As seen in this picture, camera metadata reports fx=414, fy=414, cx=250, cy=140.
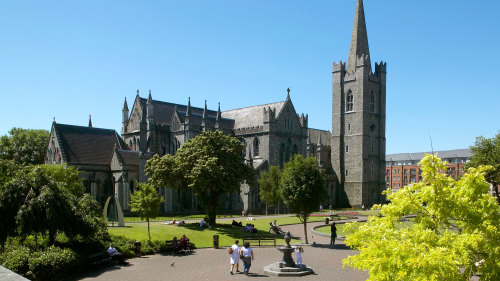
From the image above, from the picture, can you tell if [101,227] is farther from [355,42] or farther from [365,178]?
[355,42]

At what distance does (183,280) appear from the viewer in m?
18.9

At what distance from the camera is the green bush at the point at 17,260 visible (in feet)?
58.8

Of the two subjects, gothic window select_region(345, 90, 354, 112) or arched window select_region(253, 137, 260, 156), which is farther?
gothic window select_region(345, 90, 354, 112)

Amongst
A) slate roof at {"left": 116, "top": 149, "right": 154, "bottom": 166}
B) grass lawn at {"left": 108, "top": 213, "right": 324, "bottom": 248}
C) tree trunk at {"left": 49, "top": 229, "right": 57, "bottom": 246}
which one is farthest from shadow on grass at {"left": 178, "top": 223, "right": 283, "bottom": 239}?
slate roof at {"left": 116, "top": 149, "right": 154, "bottom": 166}

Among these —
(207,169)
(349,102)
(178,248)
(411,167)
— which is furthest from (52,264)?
(411,167)

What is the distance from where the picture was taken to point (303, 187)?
31.2 meters

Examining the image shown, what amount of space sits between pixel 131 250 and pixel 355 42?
63.1 m

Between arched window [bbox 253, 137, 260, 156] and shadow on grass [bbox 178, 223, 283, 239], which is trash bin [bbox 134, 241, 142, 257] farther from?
arched window [bbox 253, 137, 260, 156]

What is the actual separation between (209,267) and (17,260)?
29.8 ft

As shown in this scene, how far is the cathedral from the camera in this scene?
53469mm

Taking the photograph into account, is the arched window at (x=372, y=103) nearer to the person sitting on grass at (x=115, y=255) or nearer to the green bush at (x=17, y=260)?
the person sitting on grass at (x=115, y=255)

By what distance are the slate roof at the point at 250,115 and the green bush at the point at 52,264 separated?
49732mm

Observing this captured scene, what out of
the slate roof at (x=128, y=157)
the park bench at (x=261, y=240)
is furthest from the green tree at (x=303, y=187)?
the slate roof at (x=128, y=157)

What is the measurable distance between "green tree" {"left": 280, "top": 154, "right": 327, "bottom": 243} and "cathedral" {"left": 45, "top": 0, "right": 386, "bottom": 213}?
21908 millimetres
